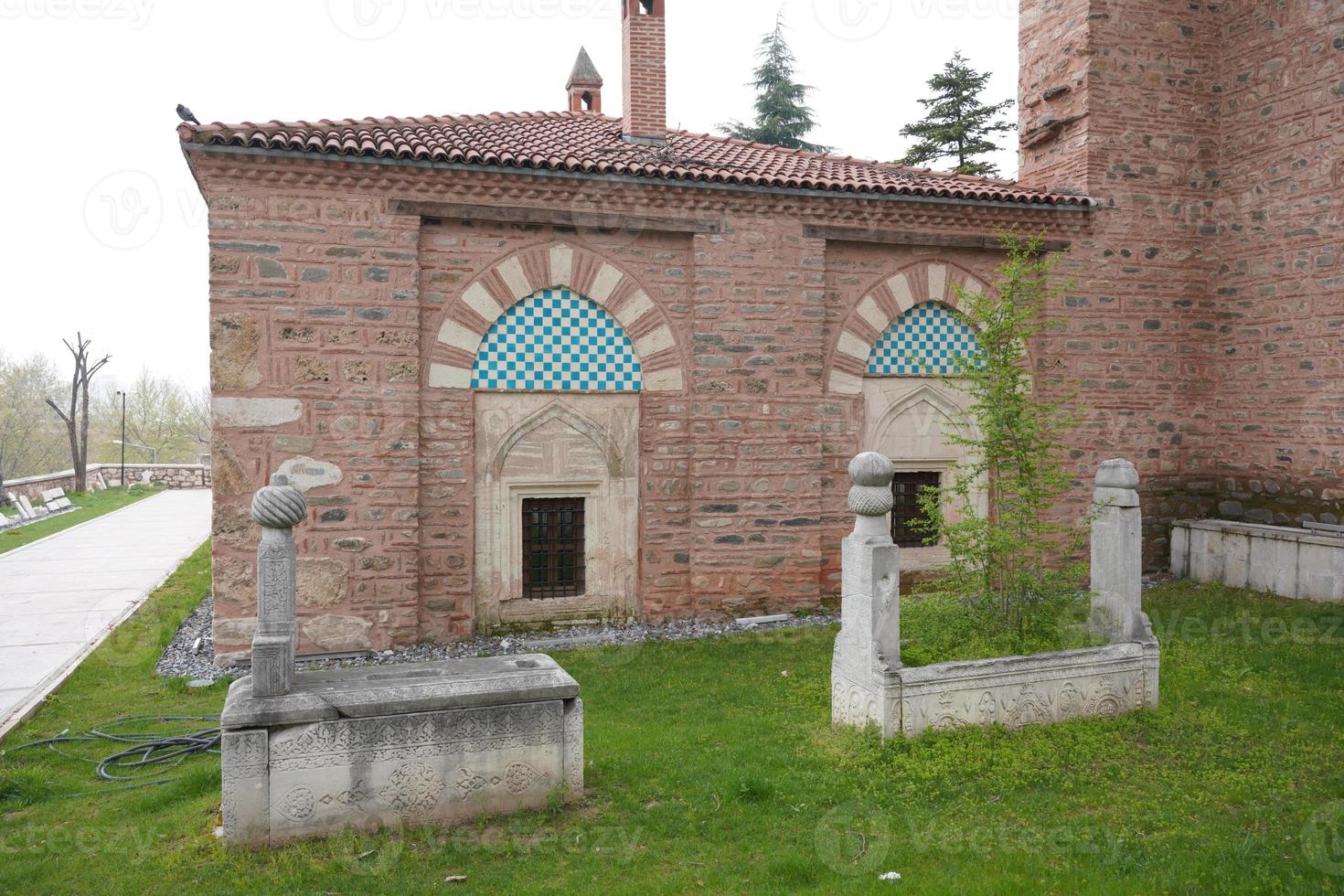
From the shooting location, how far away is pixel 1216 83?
35.0ft

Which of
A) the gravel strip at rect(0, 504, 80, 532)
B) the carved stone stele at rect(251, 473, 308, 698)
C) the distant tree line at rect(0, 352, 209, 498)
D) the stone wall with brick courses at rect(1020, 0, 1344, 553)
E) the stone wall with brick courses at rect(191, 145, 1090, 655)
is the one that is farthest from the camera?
the distant tree line at rect(0, 352, 209, 498)

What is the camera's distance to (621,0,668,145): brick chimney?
389 inches

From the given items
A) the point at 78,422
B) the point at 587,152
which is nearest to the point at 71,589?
the point at 587,152

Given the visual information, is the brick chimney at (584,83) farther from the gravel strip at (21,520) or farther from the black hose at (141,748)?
the gravel strip at (21,520)

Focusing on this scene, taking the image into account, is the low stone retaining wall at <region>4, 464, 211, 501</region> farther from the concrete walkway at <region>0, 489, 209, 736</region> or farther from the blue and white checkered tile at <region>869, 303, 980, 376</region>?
the blue and white checkered tile at <region>869, 303, 980, 376</region>

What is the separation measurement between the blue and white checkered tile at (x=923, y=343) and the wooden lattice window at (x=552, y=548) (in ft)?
12.2

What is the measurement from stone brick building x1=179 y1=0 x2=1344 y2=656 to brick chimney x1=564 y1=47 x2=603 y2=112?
3668 mm

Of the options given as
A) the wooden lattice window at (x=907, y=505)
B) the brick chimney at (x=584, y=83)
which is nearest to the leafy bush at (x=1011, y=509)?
the wooden lattice window at (x=907, y=505)

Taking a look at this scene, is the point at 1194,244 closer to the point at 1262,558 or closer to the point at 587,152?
the point at 1262,558

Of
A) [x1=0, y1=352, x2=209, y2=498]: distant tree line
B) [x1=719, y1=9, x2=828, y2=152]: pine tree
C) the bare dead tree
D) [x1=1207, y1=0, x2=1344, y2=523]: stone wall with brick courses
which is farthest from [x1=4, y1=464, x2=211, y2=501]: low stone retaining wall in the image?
[x1=1207, y1=0, x2=1344, y2=523]: stone wall with brick courses

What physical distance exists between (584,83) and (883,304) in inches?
293

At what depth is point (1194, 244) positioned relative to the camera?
10.6m

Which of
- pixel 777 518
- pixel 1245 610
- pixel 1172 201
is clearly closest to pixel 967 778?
pixel 777 518

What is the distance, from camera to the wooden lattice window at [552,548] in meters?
8.65
